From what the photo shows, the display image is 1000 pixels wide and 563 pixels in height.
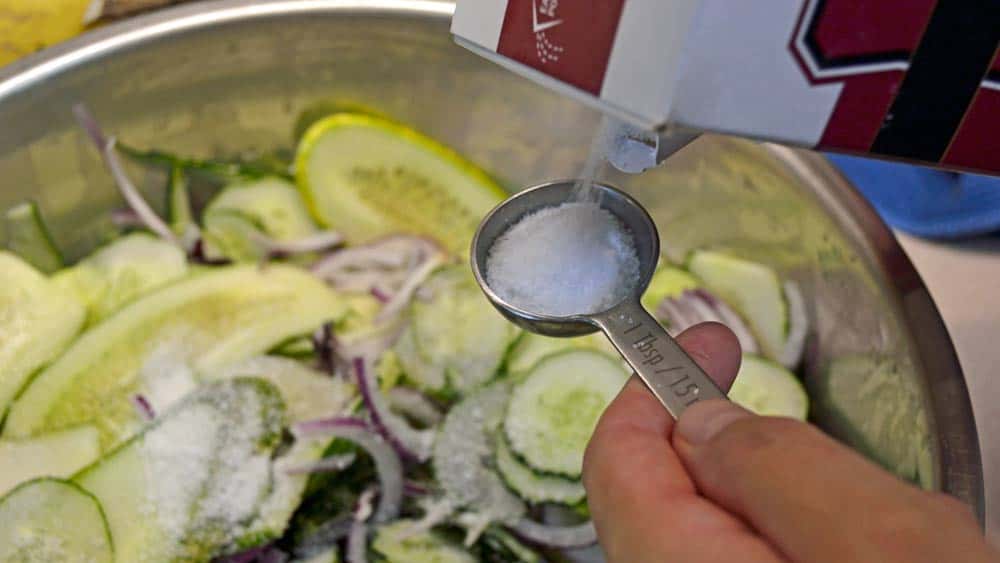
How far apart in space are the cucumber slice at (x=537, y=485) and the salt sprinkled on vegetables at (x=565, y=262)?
0.82 feet

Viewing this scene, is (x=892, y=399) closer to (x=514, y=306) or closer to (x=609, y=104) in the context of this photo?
(x=514, y=306)

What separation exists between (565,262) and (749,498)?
0.29 m

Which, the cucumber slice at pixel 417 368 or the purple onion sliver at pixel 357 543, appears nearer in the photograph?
the purple onion sliver at pixel 357 543

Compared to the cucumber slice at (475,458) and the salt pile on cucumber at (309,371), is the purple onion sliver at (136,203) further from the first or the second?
the cucumber slice at (475,458)

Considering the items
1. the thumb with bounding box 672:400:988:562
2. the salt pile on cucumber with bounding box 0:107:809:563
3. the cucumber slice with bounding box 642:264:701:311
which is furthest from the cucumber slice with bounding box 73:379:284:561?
the thumb with bounding box 672:400:988:562

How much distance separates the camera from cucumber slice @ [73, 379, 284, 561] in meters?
0.76

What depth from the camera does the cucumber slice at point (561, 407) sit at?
81cm

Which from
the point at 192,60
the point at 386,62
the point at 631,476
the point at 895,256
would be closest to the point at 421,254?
the point at 386,62

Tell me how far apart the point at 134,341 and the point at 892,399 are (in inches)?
28.5

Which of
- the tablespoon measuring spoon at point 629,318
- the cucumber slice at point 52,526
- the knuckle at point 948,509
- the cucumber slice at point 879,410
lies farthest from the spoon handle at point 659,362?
the cucumber slice at point 52,526

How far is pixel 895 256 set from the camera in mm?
740

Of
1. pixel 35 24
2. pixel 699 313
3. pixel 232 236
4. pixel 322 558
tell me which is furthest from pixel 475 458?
pixel 35 24

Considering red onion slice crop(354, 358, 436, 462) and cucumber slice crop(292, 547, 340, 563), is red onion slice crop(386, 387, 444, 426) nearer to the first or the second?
red onion slice crop(354, 358, 436, 462)

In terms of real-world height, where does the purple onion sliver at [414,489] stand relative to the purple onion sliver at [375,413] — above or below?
below
